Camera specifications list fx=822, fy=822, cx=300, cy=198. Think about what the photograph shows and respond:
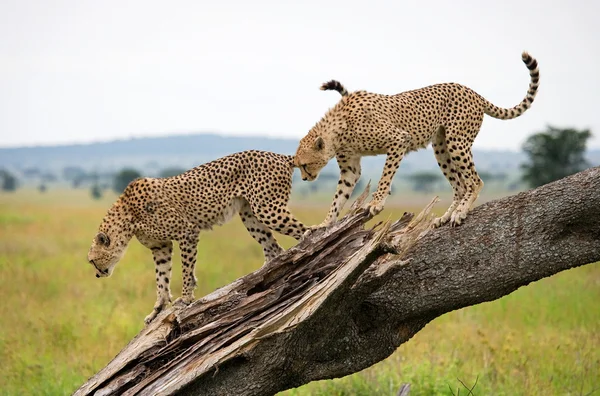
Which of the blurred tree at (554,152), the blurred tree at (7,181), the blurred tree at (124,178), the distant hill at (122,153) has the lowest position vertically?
the blurred tree at (554,152)

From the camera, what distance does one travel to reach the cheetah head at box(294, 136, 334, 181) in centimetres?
518

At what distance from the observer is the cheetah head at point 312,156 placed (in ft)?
17.0

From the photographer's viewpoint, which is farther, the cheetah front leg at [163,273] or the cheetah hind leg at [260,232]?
the cheetah hind leg at [260,232]

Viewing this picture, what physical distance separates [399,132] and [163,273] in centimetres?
205

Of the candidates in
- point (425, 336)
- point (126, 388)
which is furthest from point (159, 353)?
point (425, 336)

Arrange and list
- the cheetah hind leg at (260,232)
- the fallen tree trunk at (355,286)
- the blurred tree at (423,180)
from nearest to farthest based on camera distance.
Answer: the fallen tree trunk at (355,286), the cheetah hind leg at (260,232), the blurred tree at (423,180)

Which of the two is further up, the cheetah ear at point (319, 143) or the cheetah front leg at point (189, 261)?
the cheetah ear at point (319, 143)

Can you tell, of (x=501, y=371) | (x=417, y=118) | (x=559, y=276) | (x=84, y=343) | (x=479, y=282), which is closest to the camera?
(x=479, y=282)

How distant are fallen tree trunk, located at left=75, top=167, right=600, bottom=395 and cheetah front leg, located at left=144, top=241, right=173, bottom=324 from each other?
94 centimetres

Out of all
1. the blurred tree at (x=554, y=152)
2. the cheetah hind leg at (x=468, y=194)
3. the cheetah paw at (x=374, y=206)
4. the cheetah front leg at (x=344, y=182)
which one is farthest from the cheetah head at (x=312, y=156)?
the blurred tree at (x=554, y=152)

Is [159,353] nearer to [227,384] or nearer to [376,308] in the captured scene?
[227,384]

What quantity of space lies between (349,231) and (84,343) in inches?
200

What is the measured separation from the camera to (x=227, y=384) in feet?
15.1

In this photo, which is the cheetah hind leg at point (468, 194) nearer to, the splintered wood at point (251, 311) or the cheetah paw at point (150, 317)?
the splintered wood at point (251, 311)
